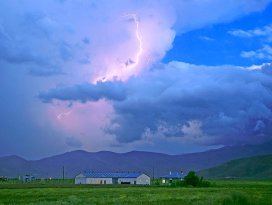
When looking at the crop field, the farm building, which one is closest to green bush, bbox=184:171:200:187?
the farm building

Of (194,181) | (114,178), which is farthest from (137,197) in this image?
(114,178)

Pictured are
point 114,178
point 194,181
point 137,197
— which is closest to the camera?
point 137,197

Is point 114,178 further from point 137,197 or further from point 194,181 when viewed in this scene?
point 137,197

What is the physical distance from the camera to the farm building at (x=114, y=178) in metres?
182

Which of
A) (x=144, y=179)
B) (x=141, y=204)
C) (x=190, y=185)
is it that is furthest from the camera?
(x=144, y=179)

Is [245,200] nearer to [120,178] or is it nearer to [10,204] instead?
[10,204]

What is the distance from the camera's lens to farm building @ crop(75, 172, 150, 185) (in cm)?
18175

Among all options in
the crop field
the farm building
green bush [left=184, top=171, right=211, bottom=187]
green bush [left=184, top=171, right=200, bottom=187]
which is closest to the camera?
the crop field

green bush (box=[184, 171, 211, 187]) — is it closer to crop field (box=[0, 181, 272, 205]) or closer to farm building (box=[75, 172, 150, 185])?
farm building (box=[75, 172, 150, 185])

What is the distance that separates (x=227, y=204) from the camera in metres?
45.9

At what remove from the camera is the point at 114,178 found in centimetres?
18562

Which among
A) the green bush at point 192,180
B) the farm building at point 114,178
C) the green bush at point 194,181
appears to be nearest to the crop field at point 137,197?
the green bush at point 194,181

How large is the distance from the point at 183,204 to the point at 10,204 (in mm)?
18608

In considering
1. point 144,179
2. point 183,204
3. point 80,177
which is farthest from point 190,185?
point 183,204
